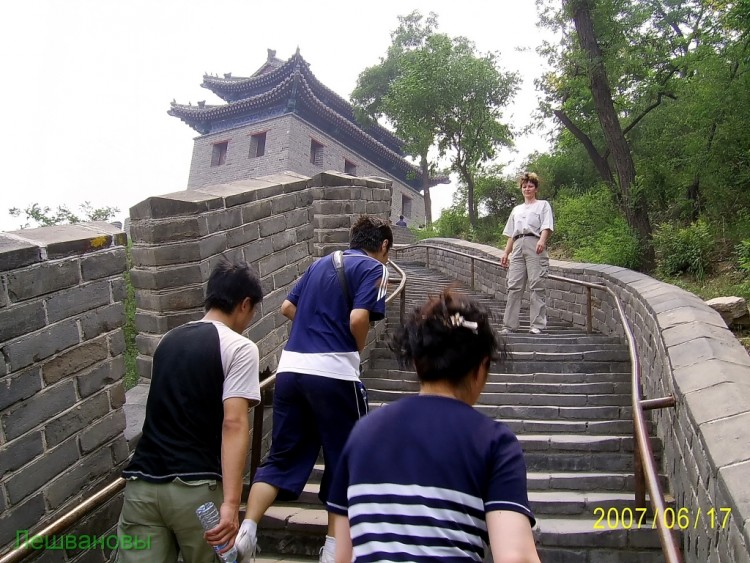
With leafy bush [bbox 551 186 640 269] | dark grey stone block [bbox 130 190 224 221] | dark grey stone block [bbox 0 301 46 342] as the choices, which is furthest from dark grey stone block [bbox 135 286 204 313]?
leafy bush [bbox 551 186 640 269]

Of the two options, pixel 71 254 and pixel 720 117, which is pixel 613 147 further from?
pixel 71 254

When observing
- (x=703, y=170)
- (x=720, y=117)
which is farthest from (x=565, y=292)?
(x=720, y=117)

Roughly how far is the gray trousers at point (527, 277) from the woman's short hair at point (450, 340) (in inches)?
191

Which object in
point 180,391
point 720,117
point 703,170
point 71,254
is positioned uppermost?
point 720,117

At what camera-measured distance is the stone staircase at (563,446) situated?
3.16m

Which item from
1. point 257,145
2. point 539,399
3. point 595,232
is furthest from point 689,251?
point 257,145

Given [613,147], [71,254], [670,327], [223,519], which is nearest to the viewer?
[223,519]

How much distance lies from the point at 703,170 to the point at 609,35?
325cm

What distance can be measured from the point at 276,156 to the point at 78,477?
27821 millimetres

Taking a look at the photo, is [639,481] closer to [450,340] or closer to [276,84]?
[450,340]

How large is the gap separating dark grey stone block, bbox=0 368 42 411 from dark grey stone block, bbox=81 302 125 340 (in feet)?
1.04

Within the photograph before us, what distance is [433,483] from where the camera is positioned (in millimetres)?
1275

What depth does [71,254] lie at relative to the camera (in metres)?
2.49

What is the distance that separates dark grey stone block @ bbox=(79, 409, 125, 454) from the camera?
8.44ft
